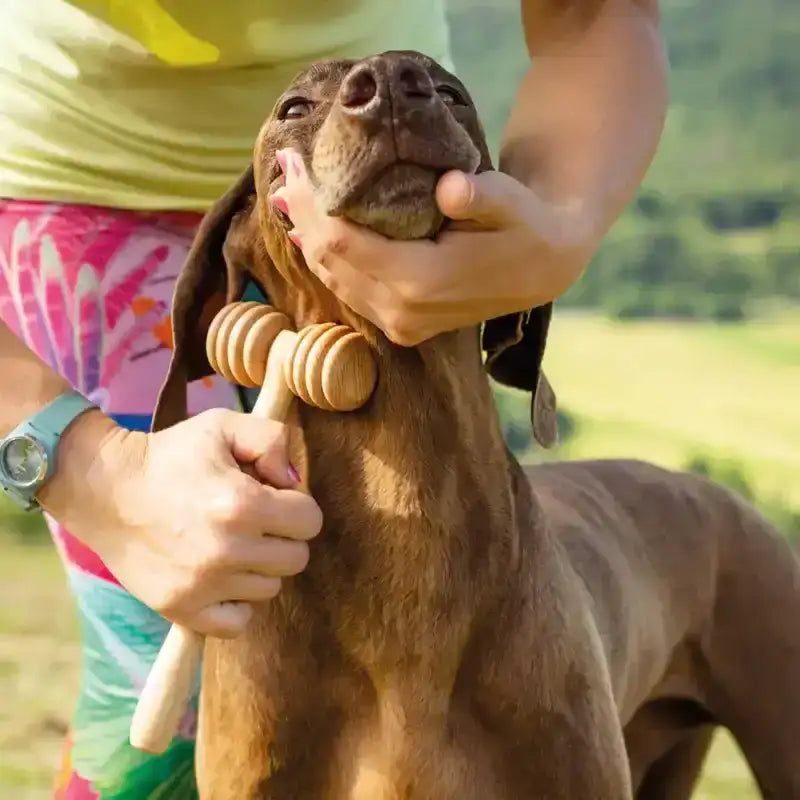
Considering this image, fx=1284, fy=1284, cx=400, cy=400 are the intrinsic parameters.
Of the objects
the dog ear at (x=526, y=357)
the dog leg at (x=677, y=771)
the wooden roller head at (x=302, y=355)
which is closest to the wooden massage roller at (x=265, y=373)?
the wooden roller head at (x=302, y=355)

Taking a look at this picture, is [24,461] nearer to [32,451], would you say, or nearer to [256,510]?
[32,451]

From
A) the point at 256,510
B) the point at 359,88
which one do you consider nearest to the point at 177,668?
the point at 256,510

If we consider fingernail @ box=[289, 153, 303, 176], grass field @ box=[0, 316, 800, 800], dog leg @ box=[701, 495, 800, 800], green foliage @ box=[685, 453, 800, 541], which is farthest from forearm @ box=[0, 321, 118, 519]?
green foliage @ box=[685, 453, 800, 541]

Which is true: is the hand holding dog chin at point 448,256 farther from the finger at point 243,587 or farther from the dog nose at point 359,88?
the finger at point 243,587

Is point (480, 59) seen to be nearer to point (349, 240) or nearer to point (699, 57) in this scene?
point (699, 57)

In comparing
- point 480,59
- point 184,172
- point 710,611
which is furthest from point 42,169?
point 480,59

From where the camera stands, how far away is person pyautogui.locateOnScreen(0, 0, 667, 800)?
673mm

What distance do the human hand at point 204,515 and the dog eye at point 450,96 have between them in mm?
204

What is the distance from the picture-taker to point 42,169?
99 cm

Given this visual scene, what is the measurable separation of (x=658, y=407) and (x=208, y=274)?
5.09ft

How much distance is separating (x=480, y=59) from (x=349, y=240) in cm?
173

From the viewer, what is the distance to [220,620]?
0.72 meters

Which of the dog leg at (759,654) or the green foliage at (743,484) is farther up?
the dog leg at (759,654)

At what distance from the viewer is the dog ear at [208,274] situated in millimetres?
798
